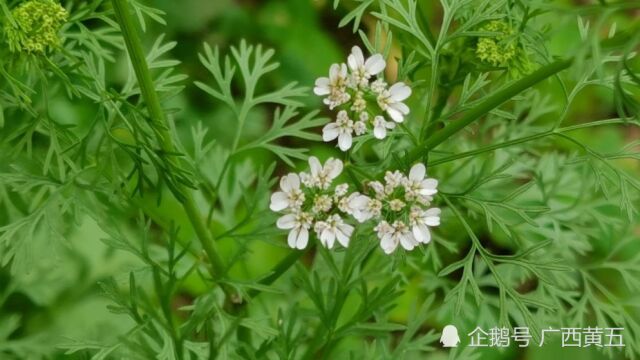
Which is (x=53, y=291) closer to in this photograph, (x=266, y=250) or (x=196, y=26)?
(x=266, y=250)

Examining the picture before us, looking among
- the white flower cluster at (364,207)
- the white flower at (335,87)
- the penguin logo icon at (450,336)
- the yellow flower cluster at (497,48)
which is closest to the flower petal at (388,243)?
the white flower cluster at (364,207)

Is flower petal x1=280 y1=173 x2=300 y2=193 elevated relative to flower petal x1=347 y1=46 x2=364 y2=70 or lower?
lower

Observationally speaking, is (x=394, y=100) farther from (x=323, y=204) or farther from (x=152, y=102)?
(x=152, y=102)

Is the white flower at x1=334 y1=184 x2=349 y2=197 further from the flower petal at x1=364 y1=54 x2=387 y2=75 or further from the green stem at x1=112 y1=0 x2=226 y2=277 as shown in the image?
the green stem at x1=112 y1=0 x2=226 y2=277

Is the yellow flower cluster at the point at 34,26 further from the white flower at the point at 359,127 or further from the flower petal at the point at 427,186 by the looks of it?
the flower petal at the point at 427,186

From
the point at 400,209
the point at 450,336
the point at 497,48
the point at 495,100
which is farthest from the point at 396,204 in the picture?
the point at 450,336

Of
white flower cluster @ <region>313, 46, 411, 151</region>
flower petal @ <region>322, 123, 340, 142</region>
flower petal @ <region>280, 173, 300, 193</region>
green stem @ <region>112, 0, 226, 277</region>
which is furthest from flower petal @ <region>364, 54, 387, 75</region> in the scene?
green stem @ <region>112, 0, 226, 277</region>

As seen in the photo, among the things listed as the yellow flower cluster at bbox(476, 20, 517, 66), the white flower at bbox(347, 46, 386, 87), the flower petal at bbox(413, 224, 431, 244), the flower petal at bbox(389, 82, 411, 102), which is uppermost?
the yellow flower cluster at bbox(476, 20, 517, 66)
